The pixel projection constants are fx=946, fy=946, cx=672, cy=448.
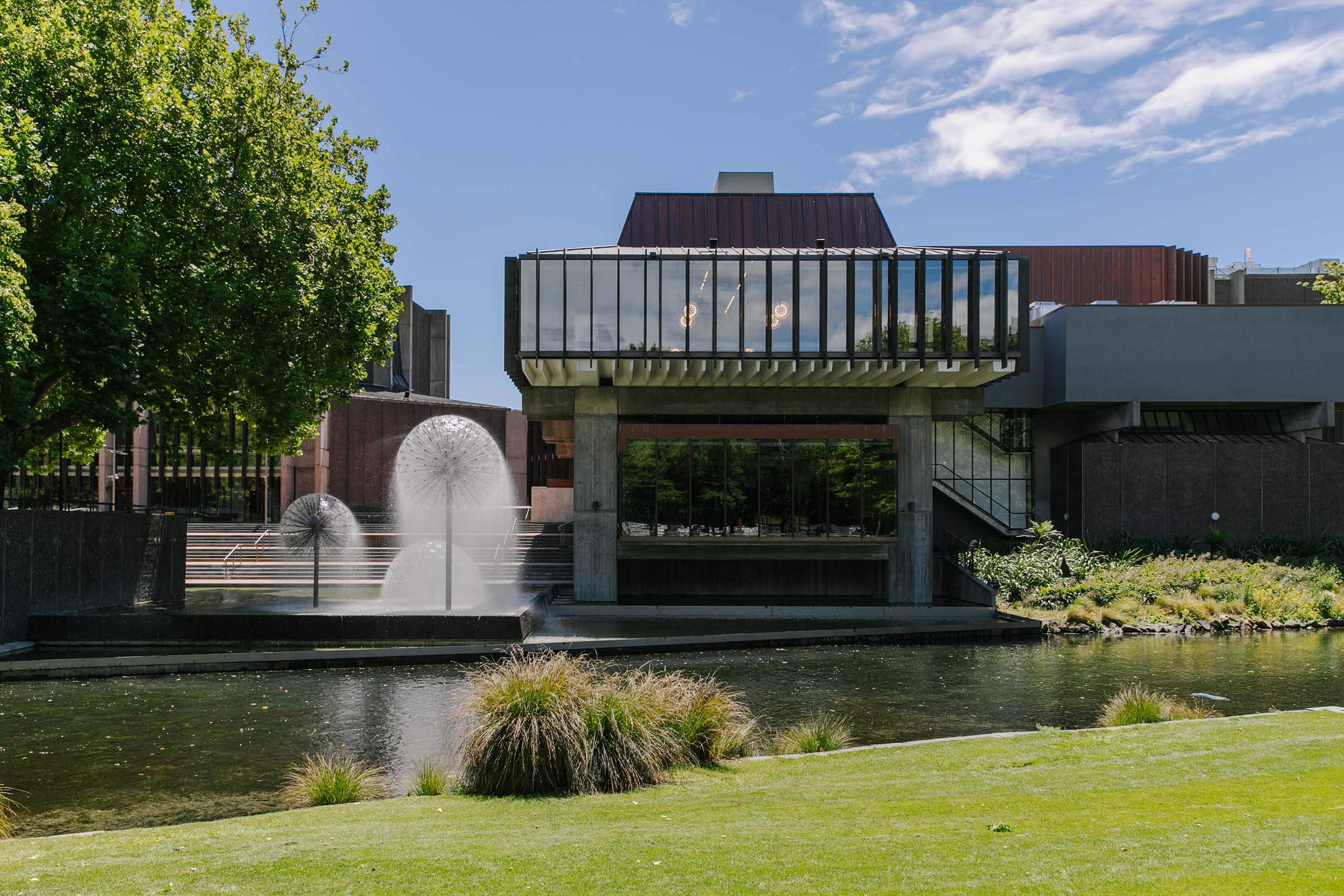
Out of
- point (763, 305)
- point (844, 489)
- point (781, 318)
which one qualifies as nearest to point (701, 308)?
point (763, 305)

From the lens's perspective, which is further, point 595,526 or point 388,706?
point 595,526

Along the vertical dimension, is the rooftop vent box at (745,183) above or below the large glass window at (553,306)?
above

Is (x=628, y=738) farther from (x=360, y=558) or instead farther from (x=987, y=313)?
(x=360, y=558)

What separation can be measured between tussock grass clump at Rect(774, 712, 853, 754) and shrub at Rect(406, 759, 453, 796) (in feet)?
13.1

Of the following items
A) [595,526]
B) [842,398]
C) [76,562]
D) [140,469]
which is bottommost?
[76,562]

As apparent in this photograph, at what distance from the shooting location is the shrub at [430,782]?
9.23 metres

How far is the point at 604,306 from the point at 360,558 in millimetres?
17495

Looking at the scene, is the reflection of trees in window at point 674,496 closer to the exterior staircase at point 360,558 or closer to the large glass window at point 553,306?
Result: the large glass window at point 553,306

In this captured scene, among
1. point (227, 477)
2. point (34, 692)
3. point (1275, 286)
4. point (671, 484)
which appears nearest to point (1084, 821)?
point (34, 692)

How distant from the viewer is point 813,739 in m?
11.1

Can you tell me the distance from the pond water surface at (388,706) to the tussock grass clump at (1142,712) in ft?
2.03

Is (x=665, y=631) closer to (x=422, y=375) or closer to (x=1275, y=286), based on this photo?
(x=1275, y=286)

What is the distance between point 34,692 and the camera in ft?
51.4

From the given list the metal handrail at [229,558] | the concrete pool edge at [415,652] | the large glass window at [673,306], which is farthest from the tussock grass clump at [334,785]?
the metal handrail at [229,558]
